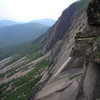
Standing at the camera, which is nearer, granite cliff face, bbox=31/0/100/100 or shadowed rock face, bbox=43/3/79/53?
granite cliff face, bbox=31/0/100/100

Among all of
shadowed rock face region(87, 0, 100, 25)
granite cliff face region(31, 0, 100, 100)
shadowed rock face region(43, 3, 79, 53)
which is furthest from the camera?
shadowed rock face region(43, 3, 79, 53)

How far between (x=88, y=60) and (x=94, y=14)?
197 inches

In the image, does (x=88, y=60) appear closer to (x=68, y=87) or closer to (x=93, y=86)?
(x=93, y=86)

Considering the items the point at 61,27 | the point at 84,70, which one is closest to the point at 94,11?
the point at 84,70

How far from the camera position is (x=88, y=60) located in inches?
947

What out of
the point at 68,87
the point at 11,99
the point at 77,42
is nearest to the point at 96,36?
the point at 77,42

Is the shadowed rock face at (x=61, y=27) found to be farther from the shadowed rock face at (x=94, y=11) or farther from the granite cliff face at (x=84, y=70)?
the shadowed rock face at (x=94, y=11)

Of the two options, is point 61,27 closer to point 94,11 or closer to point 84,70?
point 84,70

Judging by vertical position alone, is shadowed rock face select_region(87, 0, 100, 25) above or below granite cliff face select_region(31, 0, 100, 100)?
above

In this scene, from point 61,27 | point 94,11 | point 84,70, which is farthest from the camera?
point 61,27

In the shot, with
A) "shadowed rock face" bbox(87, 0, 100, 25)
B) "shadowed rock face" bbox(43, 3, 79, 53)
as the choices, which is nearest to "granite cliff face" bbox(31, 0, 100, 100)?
"shadowed rock face" bbox(87, 0, 100, 25)

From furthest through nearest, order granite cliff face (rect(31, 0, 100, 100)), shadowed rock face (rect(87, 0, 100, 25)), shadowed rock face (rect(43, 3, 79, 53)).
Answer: shadowed rock face (rect(43, 3, 79, 53)) < shadowed rock face (rect(87, 0, 100, 25)) < granite cliff face (rect(31, 0, 100, 100))

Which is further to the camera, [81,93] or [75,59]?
[75,59]

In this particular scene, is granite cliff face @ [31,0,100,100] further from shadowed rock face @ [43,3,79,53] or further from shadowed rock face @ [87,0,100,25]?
shadowed rock face @ [43,3,79,53]
